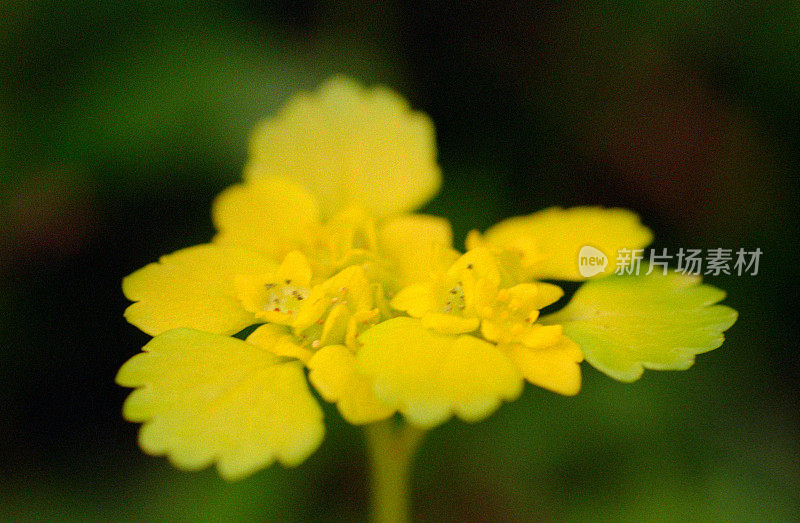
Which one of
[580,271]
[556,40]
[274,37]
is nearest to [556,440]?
[580,271]

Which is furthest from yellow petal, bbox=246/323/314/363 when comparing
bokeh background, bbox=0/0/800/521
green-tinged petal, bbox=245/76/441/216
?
bokeh background, bbox=0/0/800/521

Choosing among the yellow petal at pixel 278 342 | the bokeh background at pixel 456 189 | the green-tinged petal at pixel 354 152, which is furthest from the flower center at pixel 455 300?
the bokeh background at pixel 456 189

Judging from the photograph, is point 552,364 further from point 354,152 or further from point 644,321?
point 354,152

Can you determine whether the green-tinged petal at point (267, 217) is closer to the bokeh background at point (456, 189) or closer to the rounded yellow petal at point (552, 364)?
the rounded yellow petal at point (552, 364)

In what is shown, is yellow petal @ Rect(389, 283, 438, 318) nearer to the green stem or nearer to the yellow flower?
the yellow flower

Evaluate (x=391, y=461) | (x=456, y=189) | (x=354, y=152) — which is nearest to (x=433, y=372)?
(x=391, y=461)

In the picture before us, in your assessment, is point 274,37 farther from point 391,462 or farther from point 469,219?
point 391,462
